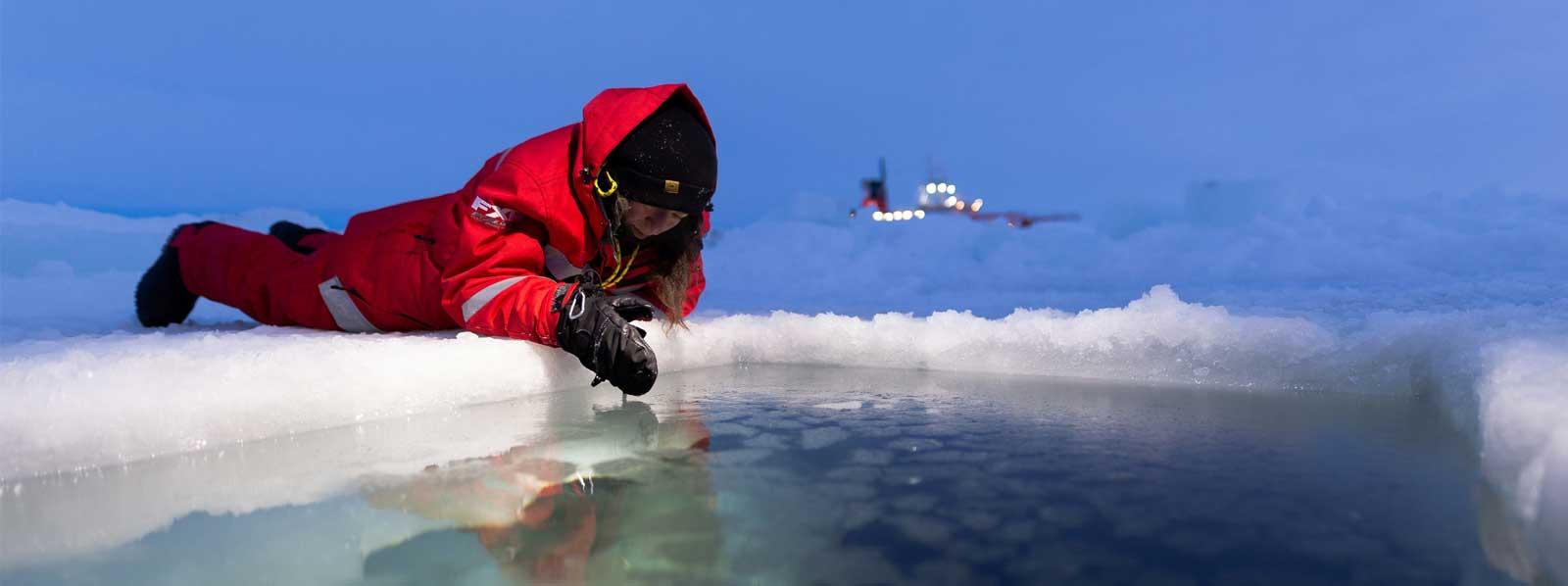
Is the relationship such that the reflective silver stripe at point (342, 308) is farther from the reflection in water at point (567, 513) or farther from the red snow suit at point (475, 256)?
the reflection in water at point (567, 513)

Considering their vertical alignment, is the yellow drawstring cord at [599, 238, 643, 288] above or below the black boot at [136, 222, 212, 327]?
above

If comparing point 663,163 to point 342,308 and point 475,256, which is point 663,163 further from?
point 342,308

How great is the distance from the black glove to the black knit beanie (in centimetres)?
26

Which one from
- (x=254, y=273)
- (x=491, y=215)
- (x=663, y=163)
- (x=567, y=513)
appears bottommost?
(x=567, y=513)

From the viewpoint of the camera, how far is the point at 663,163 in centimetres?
→ 183

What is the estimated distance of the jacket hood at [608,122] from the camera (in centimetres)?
185

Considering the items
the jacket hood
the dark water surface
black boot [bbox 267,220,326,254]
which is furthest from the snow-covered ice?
the jacket hood

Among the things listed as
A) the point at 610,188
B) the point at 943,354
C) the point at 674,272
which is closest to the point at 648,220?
the point at 610,188

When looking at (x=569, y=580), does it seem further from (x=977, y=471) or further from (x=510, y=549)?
(x=977, y=471)

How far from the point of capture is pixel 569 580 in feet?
2.54

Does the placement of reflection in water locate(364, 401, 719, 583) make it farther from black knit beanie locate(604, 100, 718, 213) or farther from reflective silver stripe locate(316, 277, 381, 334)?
reflective silver stripe locate(316, 277, 381, 334)

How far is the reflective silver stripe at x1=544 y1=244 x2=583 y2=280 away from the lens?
2.05 meters

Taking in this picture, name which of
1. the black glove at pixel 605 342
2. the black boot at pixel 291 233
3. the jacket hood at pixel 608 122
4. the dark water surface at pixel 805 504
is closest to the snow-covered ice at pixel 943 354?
the dark water surface at pixel 805 504

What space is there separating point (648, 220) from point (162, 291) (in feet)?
5.94
